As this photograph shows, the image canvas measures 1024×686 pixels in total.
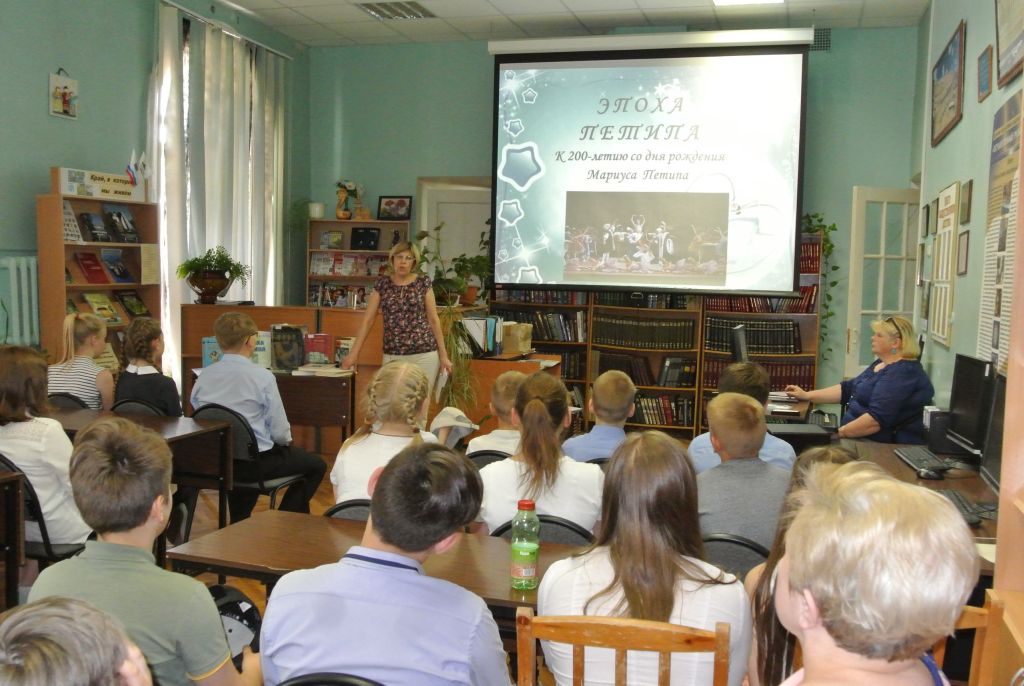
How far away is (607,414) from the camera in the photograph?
3.36 metres

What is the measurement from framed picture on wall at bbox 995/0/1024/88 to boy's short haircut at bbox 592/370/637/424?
6.55ft

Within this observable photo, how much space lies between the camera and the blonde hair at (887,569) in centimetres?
105

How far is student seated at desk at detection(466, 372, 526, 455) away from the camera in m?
3.38

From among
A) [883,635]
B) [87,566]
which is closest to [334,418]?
[87,566]

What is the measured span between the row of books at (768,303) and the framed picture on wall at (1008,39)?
11.4ft

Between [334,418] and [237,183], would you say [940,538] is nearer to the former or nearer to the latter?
[334,418]

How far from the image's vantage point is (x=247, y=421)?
13.3 ft

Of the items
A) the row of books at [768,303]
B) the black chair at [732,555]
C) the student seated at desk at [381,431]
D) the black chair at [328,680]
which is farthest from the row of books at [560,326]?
the black chair at [328,680]

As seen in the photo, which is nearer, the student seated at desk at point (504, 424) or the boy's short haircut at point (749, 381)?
the student seated at desk at point (504, 424)

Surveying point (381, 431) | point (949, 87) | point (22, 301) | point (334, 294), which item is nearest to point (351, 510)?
point (381, 431)

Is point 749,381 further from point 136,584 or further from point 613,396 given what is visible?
point 136,584

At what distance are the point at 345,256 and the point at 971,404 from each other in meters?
6.15

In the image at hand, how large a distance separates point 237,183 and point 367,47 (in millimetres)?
2029

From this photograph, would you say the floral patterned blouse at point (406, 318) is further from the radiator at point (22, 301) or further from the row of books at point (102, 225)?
the radiator at point (22, 301)
